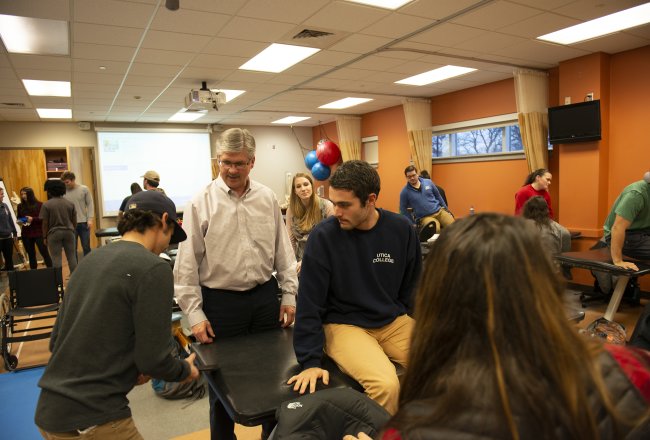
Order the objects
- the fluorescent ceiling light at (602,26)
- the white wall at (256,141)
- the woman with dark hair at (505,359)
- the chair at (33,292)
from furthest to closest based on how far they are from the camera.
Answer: the white wall at (256,141)
the fluorescent ceiling light at (602,26)
the chair at (33,292)
the woman with dark hair at (505,359)

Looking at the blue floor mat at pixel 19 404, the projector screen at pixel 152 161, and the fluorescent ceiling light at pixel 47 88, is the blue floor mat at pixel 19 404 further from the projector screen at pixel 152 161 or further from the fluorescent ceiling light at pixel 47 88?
the projector screen at pixel 152 161

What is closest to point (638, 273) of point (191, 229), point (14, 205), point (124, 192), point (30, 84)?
point (191, 229)

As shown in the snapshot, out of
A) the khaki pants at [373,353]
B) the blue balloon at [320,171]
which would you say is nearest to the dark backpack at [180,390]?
the khaki pants at [373,353]

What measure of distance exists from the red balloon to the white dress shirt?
8005 mm

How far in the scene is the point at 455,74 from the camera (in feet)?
20.3

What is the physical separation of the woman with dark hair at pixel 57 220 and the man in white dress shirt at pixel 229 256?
4.66m

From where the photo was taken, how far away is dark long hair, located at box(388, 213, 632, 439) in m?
0.62

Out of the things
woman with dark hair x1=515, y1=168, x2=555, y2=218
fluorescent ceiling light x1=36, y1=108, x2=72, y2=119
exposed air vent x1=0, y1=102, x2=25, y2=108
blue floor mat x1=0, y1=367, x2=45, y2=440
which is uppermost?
fluorescent ceiling light x1=36, y1=108, x2=72, y2=119

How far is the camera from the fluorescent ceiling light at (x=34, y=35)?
12.2 feet

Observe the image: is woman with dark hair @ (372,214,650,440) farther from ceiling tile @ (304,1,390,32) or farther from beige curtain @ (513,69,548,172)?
beige curtain @ (513,69,548,172)

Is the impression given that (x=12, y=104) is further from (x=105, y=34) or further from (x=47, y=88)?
(x=105, y=34)

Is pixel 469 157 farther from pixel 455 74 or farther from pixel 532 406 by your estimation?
pixel 532 406

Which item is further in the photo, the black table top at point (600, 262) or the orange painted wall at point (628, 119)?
the orange painted wall at point (628, 119)

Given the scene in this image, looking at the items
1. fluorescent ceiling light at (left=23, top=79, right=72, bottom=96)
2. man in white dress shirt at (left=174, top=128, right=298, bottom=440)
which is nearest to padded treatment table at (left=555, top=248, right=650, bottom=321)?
man in white dress shirt at (left=174, top=128, right=298, bottom=440)
